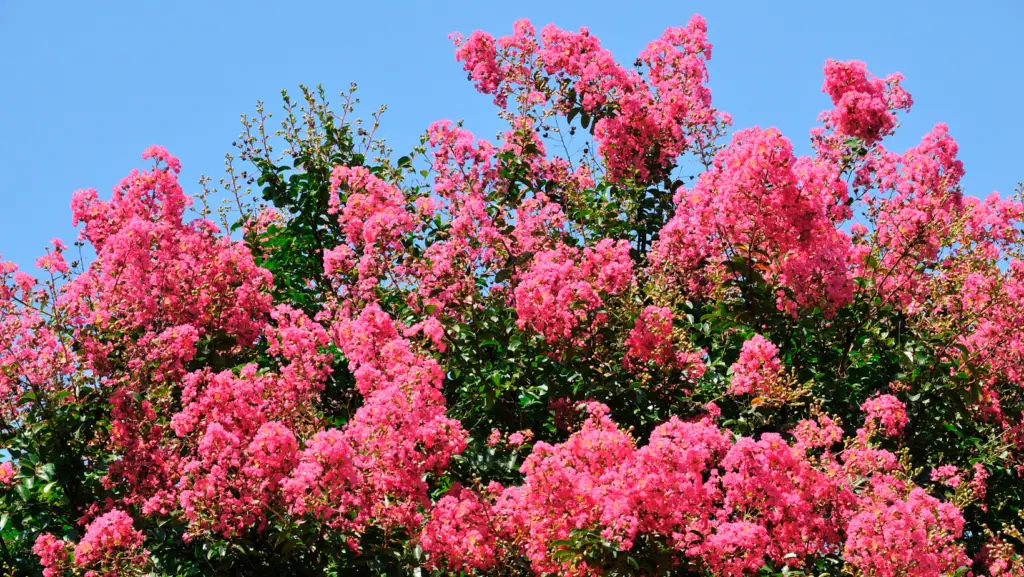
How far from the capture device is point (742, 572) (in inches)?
236

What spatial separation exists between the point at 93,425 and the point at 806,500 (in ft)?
13.7

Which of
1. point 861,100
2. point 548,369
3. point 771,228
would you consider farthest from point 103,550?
point 861,100

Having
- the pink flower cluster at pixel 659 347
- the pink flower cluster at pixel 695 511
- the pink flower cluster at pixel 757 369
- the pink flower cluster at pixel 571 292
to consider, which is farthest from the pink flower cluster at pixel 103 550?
the pink flower cluster at pixel 757 369

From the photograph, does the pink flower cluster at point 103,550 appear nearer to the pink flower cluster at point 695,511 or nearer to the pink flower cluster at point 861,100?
the pink flower cluster at point 695,511

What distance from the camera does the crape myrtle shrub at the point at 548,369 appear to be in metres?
6.25

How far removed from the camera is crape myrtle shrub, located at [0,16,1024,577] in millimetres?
6250

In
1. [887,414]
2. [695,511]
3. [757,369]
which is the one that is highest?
[757,369]

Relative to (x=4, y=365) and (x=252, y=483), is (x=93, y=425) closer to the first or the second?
(x=4, y=365)

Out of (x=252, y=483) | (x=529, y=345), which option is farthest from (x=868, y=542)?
(x=252, y=483)

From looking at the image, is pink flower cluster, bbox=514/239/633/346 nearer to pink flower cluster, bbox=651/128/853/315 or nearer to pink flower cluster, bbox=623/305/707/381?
pink flower cluster, bbox=623/305/707/381

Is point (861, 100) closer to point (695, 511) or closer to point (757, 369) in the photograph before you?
point (757, 369)

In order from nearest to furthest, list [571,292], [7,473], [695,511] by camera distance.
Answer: [695,511] → [7,473] → [571,292]

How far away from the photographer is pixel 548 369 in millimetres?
7965

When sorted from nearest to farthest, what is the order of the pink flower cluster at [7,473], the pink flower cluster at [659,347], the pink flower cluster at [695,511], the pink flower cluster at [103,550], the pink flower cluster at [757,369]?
1. the pink flower cluster at [695,511]
2. the pink flower cluster at [103,550]
3. the pink flower cluster at [7,473]
4. the pink flower cluster at [757,369]
5. the pink flower cluster at [659,347]
